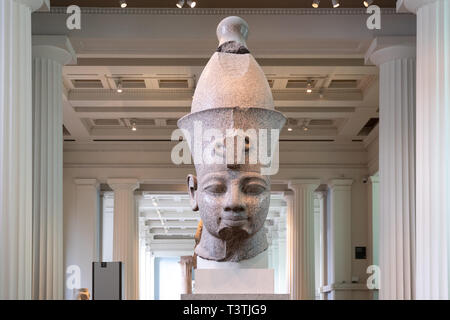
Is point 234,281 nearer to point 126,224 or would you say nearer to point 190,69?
point 190,69

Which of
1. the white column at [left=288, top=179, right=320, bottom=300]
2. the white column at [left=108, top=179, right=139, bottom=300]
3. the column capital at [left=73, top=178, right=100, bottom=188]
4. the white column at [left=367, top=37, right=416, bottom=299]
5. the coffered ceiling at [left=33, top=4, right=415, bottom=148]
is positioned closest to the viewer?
the white column at [left=367, top=37, right=416, bottom=299]

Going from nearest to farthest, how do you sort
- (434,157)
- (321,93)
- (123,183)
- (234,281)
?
(234,281) → (434,157) → (321,93) → (123,183)

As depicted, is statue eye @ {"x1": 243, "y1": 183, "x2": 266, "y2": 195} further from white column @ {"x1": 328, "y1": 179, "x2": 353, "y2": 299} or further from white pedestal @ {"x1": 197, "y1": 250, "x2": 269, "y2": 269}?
white column @ {"x1": 328, "y1": 179, "x2": 353, "y2": 299}

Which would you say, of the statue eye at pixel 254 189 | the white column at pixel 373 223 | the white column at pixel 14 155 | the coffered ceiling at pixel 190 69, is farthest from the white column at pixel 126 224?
the statue eye at pixel 254 189

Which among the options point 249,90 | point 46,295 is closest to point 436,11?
point 249,90

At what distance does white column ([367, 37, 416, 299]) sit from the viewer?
12.0 metres

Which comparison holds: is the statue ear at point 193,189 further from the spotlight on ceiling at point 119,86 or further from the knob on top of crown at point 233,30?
the spotlight on ceiling at point 119,86

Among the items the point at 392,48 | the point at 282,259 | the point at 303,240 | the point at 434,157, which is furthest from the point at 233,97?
the point at 282,259

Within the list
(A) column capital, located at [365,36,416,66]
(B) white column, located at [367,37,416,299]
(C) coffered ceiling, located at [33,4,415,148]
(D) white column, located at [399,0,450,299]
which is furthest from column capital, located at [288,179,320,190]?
(D) white column, located at [399,0,450,299]

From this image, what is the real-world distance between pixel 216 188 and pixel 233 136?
424 mm

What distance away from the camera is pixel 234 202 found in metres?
6.04

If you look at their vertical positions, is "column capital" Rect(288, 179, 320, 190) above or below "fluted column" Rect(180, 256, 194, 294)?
above

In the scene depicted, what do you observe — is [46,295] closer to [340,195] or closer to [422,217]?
[422,217]

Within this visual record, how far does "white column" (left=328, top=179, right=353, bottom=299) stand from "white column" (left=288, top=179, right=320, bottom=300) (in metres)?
0.67
